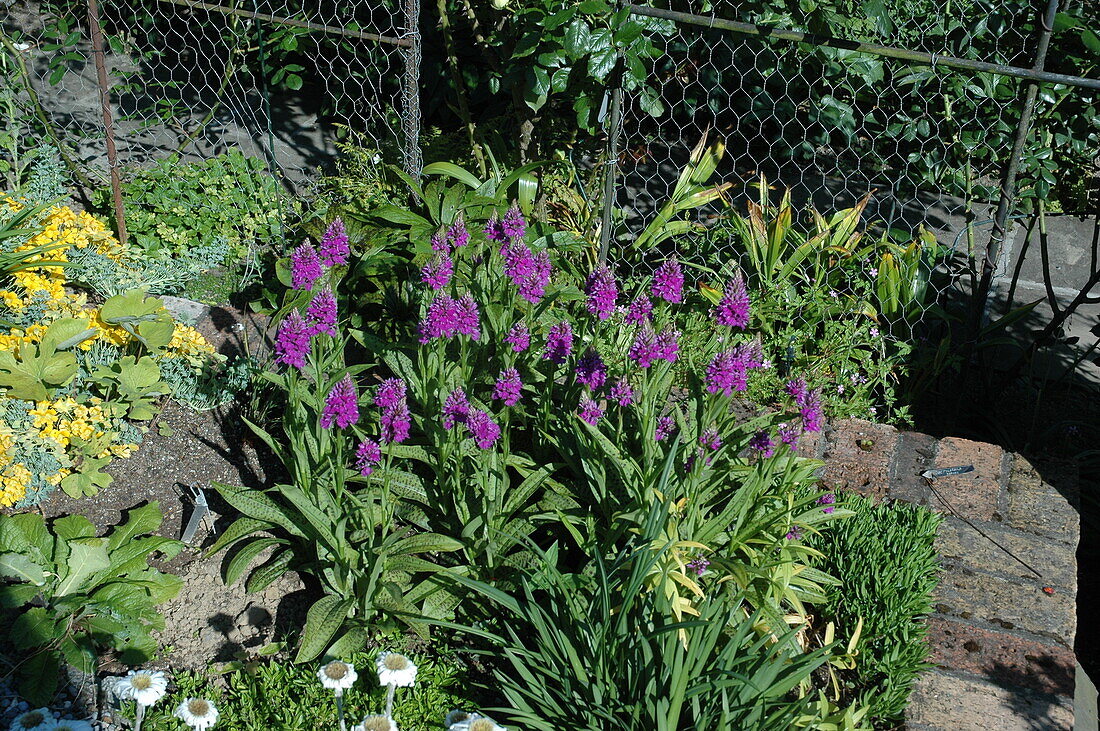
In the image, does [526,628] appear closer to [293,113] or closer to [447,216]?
[447,216]

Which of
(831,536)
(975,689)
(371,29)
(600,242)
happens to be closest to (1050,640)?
(975,689)

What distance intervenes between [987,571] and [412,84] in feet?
10.2

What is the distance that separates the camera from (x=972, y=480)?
12.0ft

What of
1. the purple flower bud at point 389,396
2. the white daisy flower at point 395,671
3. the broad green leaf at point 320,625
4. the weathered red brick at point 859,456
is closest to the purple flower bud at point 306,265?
the purple flower bud at point 389,396

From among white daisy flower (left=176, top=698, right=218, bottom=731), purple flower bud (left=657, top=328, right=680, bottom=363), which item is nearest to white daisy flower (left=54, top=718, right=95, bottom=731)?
white daisy flower (left=176, top=698, right=218, bottom=731)

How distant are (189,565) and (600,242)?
97.2 inches

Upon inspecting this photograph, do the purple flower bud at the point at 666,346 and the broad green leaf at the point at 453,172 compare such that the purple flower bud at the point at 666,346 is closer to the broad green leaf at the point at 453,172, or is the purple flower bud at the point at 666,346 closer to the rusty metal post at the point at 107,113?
the broad green leaf at the point at 453,172

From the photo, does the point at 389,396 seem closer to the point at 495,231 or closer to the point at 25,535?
the point at 495,231

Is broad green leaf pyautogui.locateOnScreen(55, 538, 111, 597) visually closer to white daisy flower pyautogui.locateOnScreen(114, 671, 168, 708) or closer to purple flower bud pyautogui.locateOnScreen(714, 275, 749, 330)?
white daisy flower pyautogui.locateOnScreen(114, 671, 168, 708)

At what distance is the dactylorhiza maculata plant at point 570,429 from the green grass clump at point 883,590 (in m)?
0.12

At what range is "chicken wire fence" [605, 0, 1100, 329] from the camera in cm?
455

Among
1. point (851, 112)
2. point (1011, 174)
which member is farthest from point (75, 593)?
point (851, 112)

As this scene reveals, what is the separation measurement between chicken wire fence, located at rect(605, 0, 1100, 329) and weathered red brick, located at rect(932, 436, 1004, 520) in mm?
863

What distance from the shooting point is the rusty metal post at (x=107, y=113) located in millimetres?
4625
